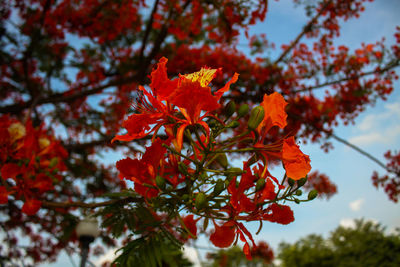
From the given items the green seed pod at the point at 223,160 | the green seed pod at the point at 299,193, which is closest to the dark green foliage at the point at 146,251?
the green seed pod at the point at 223,160

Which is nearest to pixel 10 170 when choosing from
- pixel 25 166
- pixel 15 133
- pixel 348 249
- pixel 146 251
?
pixel 25 166

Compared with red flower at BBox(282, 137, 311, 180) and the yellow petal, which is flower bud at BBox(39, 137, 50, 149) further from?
red flower at BBox(282, 137, 311, 180)

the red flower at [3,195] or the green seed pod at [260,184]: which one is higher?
the red flower at [3,195]

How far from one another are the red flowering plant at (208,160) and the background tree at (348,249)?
12262mm

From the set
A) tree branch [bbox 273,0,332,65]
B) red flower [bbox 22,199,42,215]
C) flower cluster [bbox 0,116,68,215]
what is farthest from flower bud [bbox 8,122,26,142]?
tree branch [bbox 273,0,332,65]

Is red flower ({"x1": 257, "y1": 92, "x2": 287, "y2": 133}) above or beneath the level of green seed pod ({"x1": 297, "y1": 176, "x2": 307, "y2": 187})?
above

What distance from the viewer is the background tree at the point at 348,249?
11.3 metres

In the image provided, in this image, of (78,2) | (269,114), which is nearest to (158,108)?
(269,114)

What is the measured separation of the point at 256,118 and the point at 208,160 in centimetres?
24

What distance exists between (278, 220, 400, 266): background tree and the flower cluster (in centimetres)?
1231

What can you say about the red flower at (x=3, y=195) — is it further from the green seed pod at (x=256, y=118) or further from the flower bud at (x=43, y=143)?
the green seed pod at (x=256, y=118)

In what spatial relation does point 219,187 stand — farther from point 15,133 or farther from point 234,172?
point 15,133

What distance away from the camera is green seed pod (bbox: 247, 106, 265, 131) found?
1062 millimetres

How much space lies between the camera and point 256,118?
42.3 inches
